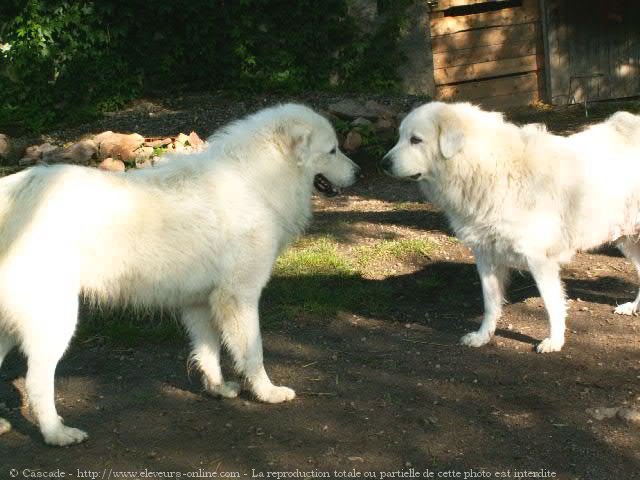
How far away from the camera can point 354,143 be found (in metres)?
9.56

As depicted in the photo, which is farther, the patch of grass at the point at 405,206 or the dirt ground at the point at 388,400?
the patch of grass at the point at 405,206

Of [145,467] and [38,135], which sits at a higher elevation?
[38,135]

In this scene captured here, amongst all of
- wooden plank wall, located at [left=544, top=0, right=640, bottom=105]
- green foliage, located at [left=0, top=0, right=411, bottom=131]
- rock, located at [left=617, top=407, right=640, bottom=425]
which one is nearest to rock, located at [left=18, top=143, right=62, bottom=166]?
green foliage, located at [left=0, top=0, right=411, bottom=131]

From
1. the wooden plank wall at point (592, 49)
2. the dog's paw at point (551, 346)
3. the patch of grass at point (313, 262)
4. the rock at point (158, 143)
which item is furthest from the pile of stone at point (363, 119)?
the dog's paw at point (551, 346)

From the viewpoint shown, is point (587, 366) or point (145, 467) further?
point (587, 366)

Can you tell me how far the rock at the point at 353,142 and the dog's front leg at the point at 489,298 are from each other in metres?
4.46

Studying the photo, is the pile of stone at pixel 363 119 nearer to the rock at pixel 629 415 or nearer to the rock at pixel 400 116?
the rock at pixel 400 116

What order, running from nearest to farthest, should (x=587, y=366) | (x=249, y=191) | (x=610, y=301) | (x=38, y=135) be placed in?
(x=249, y=191)
(x=587, y=366)
(x=610, y=301)
(x=38, y=135)

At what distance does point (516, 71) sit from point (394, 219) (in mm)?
6406

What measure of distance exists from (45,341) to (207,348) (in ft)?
3.67

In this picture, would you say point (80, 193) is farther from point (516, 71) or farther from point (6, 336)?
point (516, 71)

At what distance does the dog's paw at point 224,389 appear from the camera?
15.3 feet

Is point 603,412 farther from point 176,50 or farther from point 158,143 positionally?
point 176,50

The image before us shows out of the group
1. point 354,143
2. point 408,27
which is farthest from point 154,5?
point 354,143
